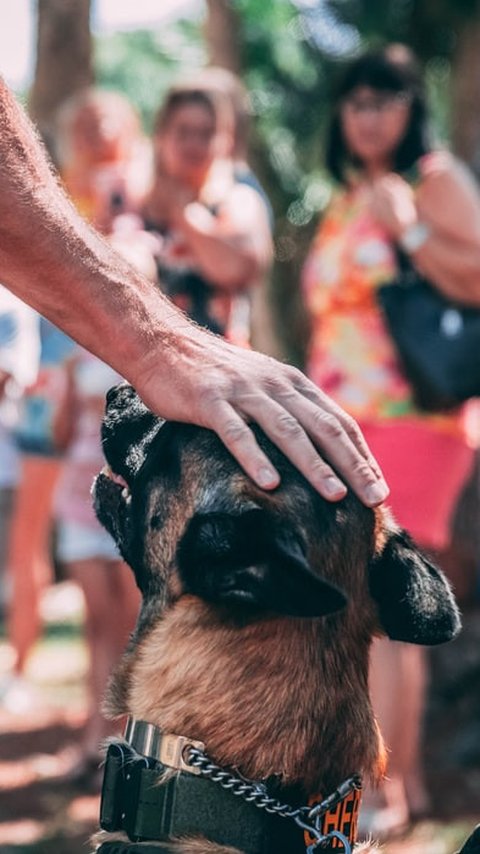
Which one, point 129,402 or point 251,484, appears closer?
point 251,484

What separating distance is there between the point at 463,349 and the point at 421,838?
5.91 ft

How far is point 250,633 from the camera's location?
2555 millimetres

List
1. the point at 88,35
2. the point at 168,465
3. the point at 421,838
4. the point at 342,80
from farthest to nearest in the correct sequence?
the point at 88,35 → the point at 342,80 → the point at 421,838 → the point at 168,465

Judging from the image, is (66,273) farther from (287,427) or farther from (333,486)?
(333,486)

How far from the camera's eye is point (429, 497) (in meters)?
5.29

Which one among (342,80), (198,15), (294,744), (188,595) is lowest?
(198,15)

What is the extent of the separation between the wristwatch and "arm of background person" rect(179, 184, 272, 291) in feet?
2.40

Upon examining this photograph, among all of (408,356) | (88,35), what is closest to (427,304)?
(408,356)

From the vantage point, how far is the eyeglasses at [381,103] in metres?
5.46

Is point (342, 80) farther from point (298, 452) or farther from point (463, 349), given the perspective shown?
point (298, 452)

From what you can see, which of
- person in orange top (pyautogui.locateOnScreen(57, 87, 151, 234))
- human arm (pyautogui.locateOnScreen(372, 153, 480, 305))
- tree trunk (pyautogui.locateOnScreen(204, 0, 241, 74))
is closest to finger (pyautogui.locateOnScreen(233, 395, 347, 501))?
human arm (pyautogui.locateOnScreen(372, 153, 480, 305))

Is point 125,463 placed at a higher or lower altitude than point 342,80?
higher

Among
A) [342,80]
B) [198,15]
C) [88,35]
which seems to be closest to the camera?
[342,80]

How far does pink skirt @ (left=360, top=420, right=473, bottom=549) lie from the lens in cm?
525
